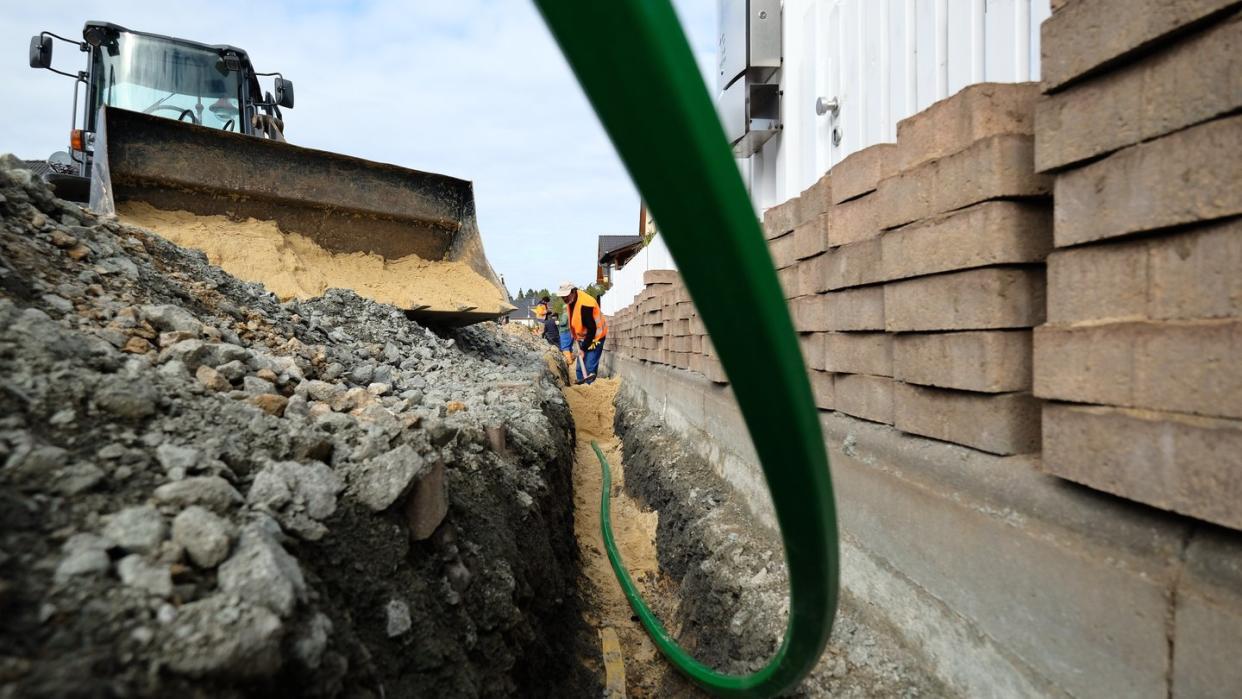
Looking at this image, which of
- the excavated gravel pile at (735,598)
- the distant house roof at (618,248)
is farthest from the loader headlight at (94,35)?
the distant house roof at (618,248)

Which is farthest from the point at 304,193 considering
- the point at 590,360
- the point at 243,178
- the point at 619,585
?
the point at 590,360

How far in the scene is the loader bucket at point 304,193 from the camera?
461cm

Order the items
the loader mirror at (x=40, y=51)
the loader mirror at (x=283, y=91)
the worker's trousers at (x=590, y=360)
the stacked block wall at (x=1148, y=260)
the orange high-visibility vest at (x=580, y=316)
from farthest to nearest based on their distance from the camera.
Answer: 1. the worker's trousers at (x=590, y=360)
2. the orange high-visibility vest at (x=580, y=316)
3. the loader mirror at (x=283, y=91)
4. the loader mirror at (x=40, y=51)
5. the stacked block wall at (x=1148, y=260)

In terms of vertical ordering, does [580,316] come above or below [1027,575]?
above

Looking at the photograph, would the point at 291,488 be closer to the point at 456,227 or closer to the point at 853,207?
the point at 853,207

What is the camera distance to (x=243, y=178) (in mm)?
4965

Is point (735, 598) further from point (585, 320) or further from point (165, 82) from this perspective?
point (165, 82)

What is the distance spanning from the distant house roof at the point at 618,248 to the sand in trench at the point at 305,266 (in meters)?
23.1

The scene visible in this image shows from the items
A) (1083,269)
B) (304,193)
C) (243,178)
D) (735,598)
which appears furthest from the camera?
(304,193)

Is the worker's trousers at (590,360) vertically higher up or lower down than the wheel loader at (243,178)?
lower down

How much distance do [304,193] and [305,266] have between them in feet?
2.18

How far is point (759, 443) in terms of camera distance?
0.88 metres

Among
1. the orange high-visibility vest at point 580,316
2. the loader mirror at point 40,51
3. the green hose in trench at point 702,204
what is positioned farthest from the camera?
the orange high-visibility vest at point 580,316

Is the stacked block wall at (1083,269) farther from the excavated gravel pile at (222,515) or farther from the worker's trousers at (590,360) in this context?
the worker's trousers at (590,360)
